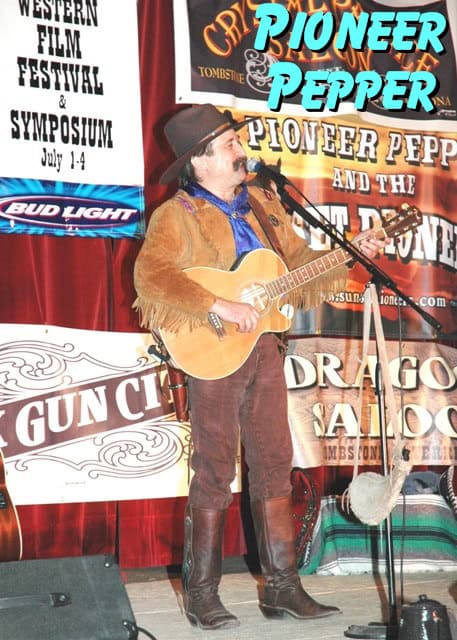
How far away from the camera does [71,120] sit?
408cm

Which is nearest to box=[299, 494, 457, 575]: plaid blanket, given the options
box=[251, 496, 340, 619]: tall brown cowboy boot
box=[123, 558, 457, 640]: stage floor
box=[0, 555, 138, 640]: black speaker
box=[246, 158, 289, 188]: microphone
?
box=[123, 558, 457, 640]: stage floor

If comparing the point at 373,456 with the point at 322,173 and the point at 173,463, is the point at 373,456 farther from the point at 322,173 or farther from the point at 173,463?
the point at 322,173

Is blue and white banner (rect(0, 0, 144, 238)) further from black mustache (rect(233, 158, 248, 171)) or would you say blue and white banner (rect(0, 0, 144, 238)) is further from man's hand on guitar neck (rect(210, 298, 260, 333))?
man's hand on guitar neck (rect(210, 298, 260, 333))

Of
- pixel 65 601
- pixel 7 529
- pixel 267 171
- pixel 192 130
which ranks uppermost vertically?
pixel 192 130

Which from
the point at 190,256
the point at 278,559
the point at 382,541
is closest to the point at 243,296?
the point at 190,256

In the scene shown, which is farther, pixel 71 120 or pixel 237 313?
pixel 71 120

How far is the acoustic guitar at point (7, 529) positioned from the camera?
355 centimetres

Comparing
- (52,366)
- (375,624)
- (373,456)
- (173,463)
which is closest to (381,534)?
(373,456)

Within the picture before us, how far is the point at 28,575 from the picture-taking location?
228cm

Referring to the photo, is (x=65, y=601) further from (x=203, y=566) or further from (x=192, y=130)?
(x=192, y=130)

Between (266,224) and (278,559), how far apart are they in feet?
3.88

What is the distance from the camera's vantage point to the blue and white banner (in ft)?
13.1

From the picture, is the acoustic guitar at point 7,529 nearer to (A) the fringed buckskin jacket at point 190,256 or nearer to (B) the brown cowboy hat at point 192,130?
(A) the fringed buckskin jacket at point 190,256

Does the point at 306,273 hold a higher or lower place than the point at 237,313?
higher
